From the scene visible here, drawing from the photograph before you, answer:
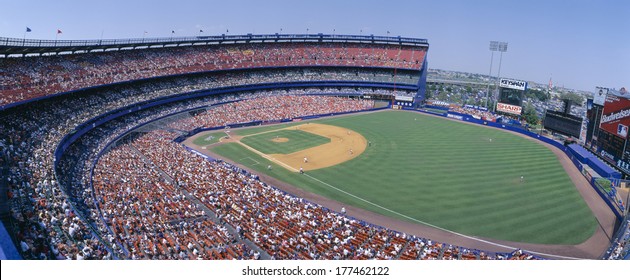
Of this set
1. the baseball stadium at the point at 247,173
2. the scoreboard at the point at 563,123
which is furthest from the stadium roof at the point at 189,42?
the scoreboard at the point at 563,123

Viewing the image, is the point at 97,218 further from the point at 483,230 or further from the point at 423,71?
the point at 423,71

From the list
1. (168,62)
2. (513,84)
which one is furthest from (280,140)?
(513,84)

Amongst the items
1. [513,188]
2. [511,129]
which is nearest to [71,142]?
[513,188]

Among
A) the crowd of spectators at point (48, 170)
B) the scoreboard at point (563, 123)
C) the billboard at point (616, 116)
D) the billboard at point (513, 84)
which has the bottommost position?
the crowd of spectators at point (48, 170)

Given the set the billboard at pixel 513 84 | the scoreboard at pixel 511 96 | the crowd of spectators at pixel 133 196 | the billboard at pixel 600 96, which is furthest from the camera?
the scoreboard at pixel 511 96

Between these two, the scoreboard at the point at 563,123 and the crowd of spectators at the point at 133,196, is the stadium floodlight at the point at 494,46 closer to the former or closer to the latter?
the scoreboard at the point at 563,123

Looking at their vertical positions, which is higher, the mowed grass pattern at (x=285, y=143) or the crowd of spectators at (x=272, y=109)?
the crowd of spectators at (x=272, y=109)

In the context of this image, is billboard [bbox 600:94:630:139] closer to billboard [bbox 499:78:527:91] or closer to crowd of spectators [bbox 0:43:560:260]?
crowd of spectators [bbox 0:43:560:260]
